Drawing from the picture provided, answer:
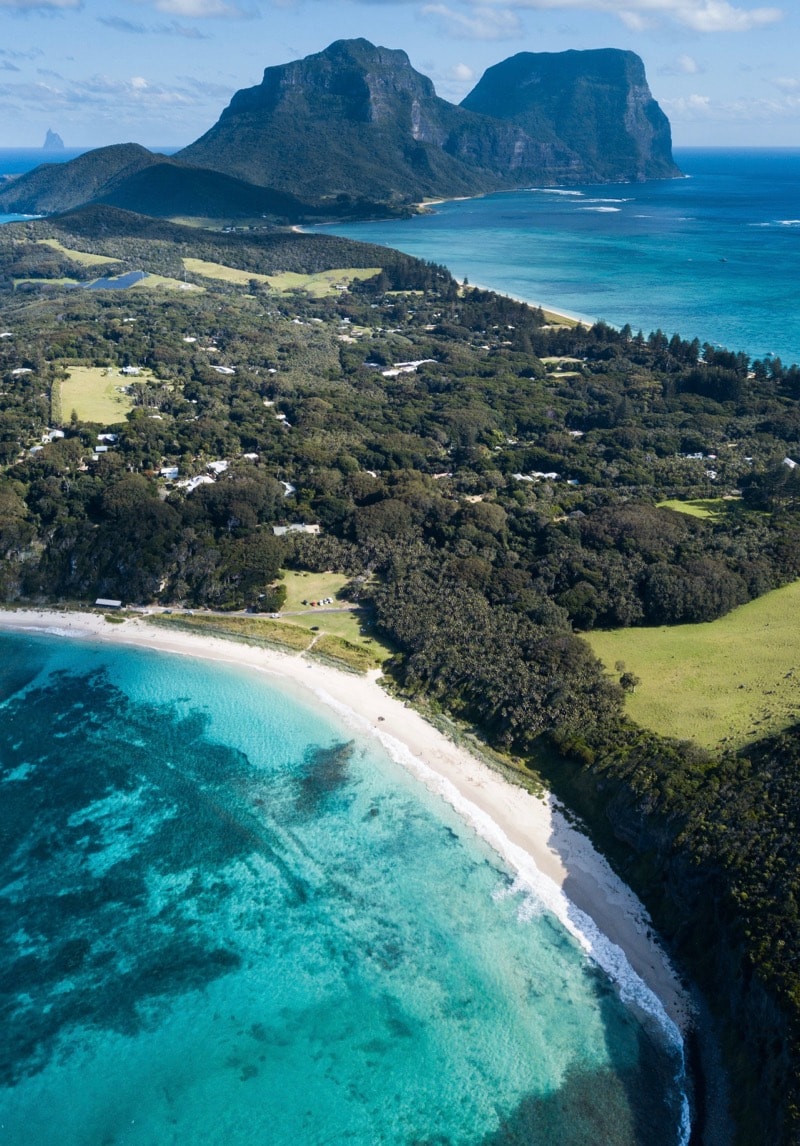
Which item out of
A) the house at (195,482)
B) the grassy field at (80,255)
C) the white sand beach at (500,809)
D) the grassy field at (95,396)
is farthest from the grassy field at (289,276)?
the white sand beach at (500,809)

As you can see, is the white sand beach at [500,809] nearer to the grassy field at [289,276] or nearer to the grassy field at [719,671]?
the grassy field at [719,671]

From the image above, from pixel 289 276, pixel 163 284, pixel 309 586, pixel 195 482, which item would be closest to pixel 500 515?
pixel 309 586

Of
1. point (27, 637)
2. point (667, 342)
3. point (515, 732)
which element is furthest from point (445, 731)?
point (667, 342)

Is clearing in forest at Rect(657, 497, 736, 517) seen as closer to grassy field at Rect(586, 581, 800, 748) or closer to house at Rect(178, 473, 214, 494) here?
grassy field at Rect(586, 581, 800, 748)

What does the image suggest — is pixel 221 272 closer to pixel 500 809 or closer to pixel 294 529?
pixel 294 529

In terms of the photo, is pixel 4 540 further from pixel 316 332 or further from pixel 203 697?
pixel 316 332

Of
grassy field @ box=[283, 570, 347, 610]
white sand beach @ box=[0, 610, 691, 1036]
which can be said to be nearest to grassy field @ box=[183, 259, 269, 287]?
grassy field @ box=[283, 570, 347, 610]
